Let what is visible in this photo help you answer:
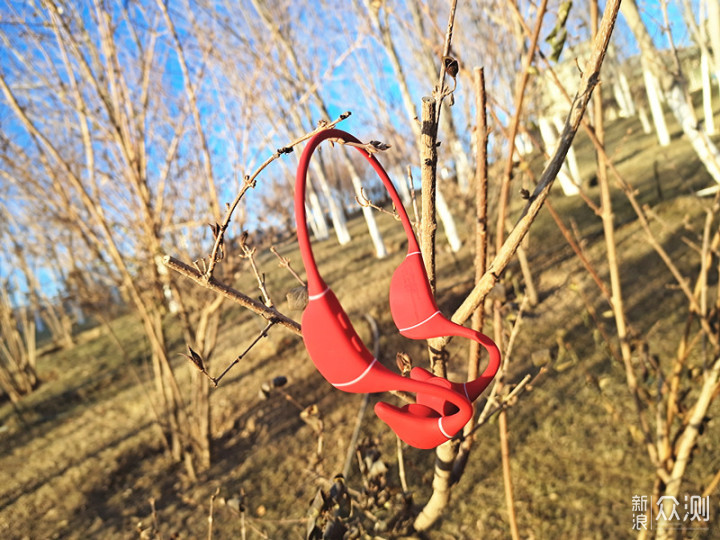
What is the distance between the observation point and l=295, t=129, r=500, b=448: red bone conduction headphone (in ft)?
1.90

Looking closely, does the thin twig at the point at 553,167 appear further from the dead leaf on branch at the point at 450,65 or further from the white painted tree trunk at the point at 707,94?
the white painted tree trunk at the point at 707,94

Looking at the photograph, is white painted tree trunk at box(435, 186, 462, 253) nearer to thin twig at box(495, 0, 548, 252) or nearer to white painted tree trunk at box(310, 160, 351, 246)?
white painted tree trunk at box(310, 160, 351, 246)

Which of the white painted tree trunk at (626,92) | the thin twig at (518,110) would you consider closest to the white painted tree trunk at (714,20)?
the thin twig at (518,110)

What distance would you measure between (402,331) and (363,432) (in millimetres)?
3457

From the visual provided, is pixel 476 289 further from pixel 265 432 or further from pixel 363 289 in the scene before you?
pixel 363 289

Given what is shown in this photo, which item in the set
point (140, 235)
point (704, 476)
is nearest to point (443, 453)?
point (704, 476)

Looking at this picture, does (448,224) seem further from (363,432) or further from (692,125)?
(363,432)

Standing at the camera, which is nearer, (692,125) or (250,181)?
(250,181)

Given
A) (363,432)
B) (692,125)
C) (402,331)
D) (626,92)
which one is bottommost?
(363,432)

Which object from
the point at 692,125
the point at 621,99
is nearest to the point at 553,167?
the point at 692,125

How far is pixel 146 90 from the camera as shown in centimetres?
333

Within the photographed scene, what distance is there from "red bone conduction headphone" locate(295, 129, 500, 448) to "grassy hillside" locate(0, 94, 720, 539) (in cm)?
71

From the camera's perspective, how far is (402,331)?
2.46 ft

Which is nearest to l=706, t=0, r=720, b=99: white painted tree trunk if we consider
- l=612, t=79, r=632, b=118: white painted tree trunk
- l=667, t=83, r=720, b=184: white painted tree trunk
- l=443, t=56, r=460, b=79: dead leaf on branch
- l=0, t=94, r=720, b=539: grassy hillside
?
l=667, t=83, r=720, b=184: white painted tree trunk
